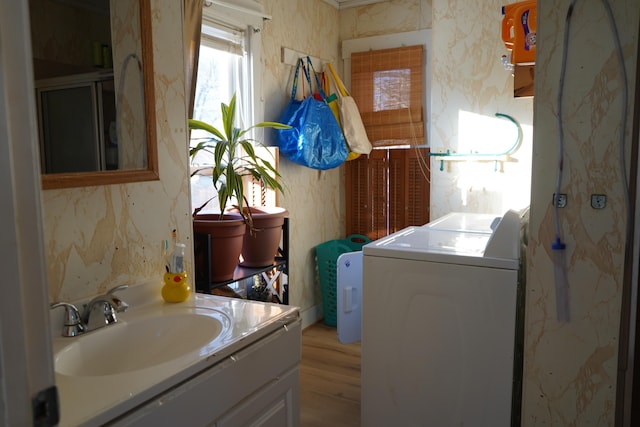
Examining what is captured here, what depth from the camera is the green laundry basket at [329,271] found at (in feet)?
11.8

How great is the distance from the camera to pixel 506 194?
312 centimetres

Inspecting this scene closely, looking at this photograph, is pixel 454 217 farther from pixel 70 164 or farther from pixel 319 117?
pixel 70 164

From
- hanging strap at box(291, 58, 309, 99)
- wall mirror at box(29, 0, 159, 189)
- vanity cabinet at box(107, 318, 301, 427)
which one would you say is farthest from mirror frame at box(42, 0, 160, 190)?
hanging strap at box(291, 58, 309, 99)

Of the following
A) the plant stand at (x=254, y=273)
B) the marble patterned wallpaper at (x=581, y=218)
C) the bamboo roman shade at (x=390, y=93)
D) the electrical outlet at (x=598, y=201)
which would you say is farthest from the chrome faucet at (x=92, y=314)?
the bamboo roman shade at (x=390, y=93)

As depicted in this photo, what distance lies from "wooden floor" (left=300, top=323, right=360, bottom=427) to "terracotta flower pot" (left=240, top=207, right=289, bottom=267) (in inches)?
31.2

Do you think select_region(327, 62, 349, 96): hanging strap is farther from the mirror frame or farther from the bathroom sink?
the bathroom sink

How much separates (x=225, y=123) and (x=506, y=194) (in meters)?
1.85

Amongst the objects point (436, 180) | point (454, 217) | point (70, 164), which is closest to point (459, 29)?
point (436, 180)

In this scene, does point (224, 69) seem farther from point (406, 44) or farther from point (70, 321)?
point (70, 321)

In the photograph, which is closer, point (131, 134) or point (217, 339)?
point (217, 339)

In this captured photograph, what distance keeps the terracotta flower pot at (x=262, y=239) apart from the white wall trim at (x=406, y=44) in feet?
5.32

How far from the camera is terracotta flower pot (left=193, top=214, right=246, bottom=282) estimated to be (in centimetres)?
196

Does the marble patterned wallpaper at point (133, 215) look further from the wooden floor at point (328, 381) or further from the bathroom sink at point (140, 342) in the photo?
the wooden floor at point (328, 381)

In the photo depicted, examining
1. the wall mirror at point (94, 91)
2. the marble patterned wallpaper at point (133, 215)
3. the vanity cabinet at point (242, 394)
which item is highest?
the wall mirror at point (94, 91)
